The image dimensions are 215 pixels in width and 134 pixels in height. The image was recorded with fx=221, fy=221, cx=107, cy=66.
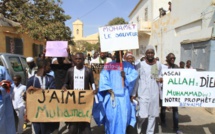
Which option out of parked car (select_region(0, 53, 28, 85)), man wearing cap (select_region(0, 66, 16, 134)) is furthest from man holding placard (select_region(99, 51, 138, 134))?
parked car (select_region(0, 53, 28, 85))

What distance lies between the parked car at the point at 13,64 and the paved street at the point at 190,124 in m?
2.81

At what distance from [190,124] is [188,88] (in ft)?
5.44

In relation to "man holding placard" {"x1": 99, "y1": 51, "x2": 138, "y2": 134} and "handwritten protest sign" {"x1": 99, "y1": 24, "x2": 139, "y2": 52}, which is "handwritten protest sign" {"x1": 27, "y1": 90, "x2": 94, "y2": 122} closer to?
"man holding placard" {"x1": 99, "y1": 51, "x2": 138, "y2": 134}

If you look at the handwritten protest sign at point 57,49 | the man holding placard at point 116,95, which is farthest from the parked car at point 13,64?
the man holding placard at point 116,95

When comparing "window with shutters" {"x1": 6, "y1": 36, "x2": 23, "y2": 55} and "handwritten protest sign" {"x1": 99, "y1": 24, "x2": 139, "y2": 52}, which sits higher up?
"window with shutters" {"x1": 6, "y1": 36, "x2": 23, "y2": 55}

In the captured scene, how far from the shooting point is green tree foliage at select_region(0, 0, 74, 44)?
1500cm

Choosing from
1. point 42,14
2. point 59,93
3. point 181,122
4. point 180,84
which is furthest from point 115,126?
point 42,14

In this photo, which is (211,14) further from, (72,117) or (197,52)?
(72,117)

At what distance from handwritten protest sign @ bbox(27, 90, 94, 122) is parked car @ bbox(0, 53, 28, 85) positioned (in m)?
3.76

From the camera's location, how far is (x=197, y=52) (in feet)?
29.7

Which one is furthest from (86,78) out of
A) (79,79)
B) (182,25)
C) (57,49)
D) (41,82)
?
(182,25)

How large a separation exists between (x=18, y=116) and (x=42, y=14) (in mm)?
13387

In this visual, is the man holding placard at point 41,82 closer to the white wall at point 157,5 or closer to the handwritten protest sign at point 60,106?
the handwritten protest sign at point 60,106

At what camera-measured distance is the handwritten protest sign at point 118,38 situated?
3.94 meters
